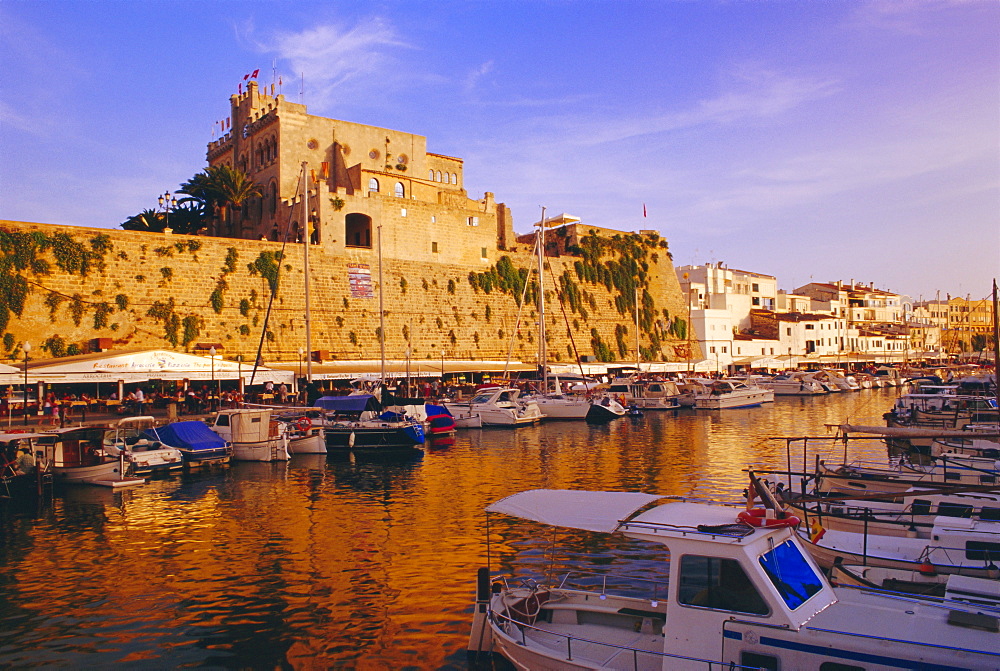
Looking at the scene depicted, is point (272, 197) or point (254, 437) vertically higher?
point (272, 197)

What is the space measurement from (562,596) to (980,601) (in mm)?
4139

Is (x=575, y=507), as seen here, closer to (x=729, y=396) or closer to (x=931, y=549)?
(x=931, y=549)

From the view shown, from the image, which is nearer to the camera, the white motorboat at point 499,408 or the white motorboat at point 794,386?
the white motorboat at point 499,408

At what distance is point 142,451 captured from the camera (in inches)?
858

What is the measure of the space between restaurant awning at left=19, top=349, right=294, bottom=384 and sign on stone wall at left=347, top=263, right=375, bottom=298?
42.2 feet

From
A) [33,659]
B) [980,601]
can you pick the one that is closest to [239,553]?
[33,659]

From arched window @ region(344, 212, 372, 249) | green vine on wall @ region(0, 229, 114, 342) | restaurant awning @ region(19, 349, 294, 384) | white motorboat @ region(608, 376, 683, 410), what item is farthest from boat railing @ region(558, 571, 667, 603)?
arched window @ region(344, 212, 372, 249)

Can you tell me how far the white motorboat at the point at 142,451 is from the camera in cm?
2119

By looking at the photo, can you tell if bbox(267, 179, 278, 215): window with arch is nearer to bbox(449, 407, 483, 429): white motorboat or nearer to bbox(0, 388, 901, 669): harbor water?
bbox(449, 407, 483, 429): white motorboat

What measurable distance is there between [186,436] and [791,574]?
20.7 metres

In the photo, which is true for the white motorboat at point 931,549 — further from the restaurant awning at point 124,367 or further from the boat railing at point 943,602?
the restaurant awning at point 124,367

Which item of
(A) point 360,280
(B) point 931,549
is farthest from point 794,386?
(B) point 931,549

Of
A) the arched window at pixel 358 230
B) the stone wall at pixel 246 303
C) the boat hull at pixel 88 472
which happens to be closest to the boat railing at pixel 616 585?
the boat hull at pixel 88 472

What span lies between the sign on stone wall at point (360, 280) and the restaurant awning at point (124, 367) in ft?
42.2
